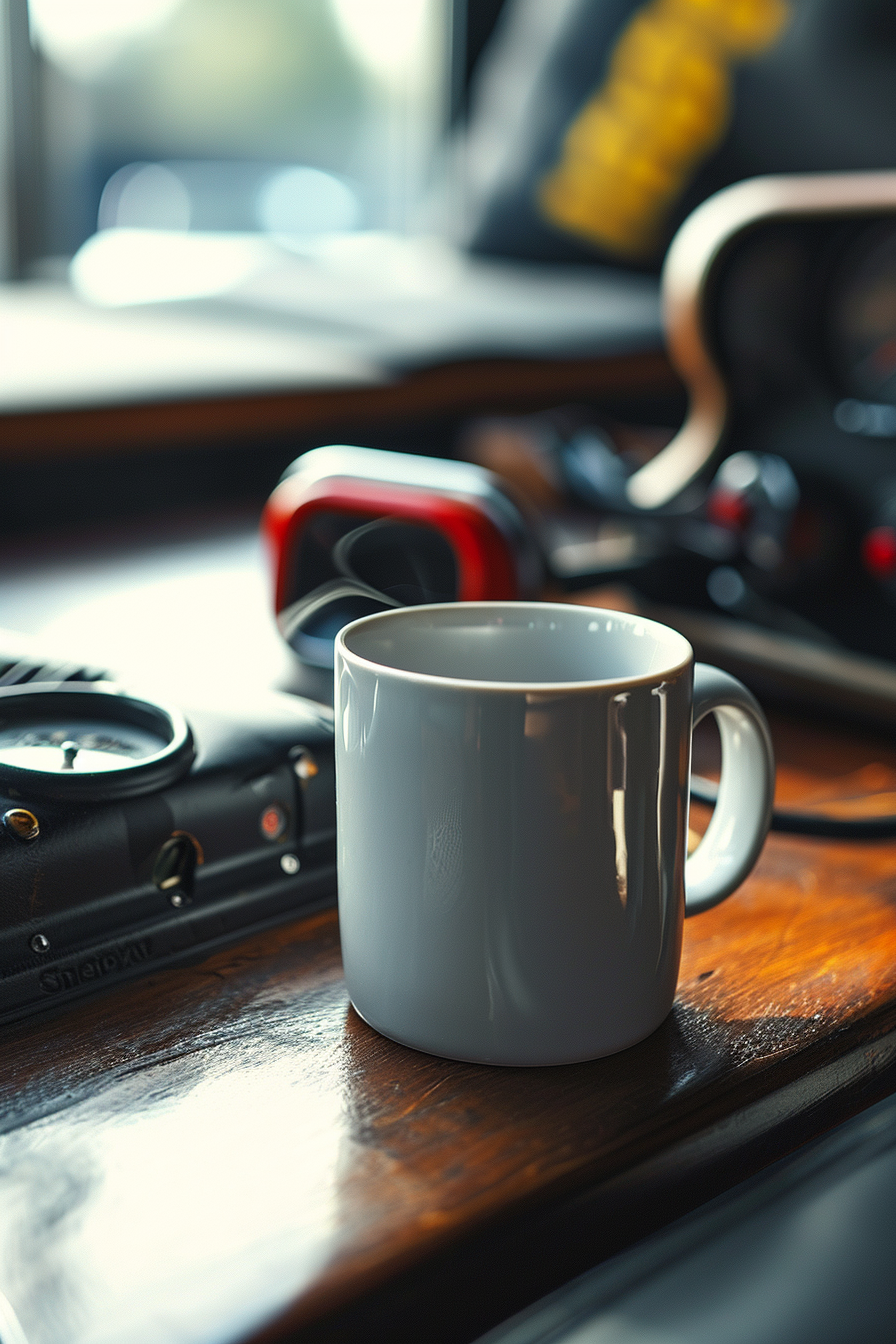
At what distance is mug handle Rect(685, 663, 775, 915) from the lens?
42cm

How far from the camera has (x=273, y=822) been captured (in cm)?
47

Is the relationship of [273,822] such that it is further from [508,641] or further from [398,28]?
[398,28]

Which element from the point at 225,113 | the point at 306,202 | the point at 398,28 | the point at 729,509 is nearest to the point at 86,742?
the point at 729,509

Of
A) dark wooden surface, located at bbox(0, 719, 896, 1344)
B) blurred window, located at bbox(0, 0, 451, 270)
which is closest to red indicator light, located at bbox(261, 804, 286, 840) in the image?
dark wooden surface, located at bbox(0, 719, 896, 1344)

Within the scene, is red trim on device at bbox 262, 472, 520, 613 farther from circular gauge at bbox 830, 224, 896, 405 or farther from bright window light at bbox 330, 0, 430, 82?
bright window light at bbox 330, 0, 430, 82

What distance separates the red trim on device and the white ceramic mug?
9.5 inches

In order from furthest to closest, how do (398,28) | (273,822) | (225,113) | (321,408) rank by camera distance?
1. (225,113)
2. (398,28)
3. (321,408)
4. (273,822)

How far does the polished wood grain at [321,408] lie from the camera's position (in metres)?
1.18

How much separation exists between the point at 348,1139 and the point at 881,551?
0.43 metres

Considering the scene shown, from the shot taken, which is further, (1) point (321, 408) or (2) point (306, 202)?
(2) point (306, 202)

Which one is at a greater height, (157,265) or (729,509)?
(157,265)

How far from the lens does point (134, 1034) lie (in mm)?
398

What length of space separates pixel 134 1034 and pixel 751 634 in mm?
434

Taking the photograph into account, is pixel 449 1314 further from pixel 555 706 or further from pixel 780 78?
pixel 780 78
